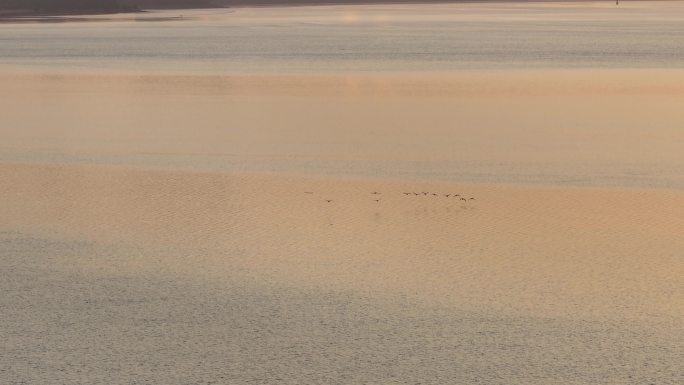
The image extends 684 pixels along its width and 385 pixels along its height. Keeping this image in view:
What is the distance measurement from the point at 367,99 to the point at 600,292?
11.7 metres

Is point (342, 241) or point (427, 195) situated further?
point (427, 195)

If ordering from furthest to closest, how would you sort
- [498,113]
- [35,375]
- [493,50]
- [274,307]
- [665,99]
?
[493,50], [665,99], [498,113], [274,307], [35,375]

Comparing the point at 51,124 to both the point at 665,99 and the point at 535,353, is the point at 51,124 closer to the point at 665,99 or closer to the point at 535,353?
the point at 665,99

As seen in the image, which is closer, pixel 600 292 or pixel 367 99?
pixel 600 292

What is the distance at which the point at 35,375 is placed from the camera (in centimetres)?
471

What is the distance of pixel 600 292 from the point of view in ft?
→ 20.0

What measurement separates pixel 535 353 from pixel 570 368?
0.23 meters

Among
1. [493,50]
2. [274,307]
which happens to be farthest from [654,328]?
[493,50]

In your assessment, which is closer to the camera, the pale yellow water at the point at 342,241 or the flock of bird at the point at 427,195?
the pale yellow water at the point at 342,241

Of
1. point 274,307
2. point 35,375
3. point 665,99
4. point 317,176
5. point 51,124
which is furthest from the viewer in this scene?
point 665,99

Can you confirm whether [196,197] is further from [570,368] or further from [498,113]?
[498,113]

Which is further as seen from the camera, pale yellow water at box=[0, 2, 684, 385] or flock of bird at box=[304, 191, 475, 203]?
flock of bird at box=[304, 191, 475, 203]

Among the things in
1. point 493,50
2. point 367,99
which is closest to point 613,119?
point 367,99

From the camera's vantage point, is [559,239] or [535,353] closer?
[535,353]
